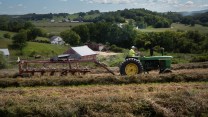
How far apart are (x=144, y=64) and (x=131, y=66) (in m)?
1.03

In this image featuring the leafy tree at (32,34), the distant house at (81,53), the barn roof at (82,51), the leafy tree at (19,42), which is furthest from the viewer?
A: the leafy tree at (32,34)

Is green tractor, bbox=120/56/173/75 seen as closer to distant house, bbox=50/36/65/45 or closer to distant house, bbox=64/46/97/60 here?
distant house, bbox=64/46/97/60

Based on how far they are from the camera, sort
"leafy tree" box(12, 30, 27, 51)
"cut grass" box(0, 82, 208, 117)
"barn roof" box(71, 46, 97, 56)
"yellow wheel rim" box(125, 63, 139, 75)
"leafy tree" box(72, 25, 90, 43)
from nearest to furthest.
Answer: "cut grass" box(0, 82, 208, 117), "yellow wheel rim" box(125, 63, 139, 75), "barn roof" box(71, 46, 97, 56), "leafy tree" box(12, 30, 27, 51), "leafy tree" box(72, 25, 90, 43)

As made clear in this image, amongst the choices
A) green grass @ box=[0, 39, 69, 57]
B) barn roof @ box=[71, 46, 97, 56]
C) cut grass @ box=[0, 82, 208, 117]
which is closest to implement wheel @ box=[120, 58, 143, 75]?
cut grass @ box=[0, 82, 208, 117]

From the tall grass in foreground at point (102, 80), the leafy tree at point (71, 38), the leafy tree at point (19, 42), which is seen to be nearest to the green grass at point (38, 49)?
the leafy tree at point (19, 42)

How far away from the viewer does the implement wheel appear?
1829cm

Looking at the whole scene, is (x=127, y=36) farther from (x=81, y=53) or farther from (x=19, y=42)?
(x=81, y=53)

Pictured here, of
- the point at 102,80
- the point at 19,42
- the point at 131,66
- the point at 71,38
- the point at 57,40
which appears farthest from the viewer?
the point at 57,40

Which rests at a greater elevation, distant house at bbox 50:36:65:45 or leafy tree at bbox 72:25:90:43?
leafy tree at bbox 72:25:90:43

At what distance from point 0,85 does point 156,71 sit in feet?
28.3

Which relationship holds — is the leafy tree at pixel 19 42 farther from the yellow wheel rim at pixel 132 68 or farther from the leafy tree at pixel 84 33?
the yellow wheel rim at pixel 132 68

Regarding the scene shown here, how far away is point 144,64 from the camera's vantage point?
63.0 ft

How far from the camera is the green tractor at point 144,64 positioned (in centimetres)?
1836

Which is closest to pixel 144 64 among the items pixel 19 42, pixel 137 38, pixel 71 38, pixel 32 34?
pixel 19 42
